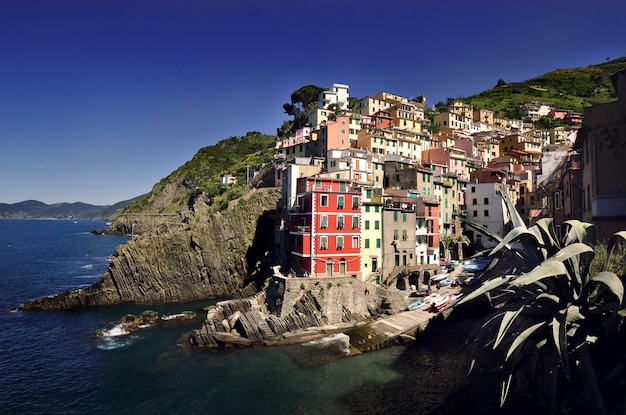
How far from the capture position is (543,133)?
107m

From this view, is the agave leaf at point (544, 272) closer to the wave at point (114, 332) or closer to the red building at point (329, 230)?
the red building at point (329, 230)

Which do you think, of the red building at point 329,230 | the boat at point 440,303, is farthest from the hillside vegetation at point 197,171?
the boat at point 440,303

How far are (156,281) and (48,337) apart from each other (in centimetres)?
1682

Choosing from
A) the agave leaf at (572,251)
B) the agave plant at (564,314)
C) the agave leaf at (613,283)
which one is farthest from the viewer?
the agave leaf at (572,251)

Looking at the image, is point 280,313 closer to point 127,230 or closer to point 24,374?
point 24,374

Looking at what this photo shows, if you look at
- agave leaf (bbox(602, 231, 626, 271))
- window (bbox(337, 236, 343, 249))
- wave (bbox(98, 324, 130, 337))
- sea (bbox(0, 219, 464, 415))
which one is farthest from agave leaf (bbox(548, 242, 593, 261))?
wave (bbox(98, 324, 130, 337))

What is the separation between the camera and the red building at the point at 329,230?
4272cm

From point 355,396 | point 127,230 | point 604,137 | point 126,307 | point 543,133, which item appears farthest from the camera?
point 127,230

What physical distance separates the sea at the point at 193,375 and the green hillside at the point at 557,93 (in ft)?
459

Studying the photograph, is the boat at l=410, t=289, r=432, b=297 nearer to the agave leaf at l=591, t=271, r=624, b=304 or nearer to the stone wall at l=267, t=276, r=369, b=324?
the stone wall at l=267, t=276, r=369, b=324

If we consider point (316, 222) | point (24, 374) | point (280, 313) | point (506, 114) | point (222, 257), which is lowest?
point (24, 374)

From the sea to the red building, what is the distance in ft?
31.5

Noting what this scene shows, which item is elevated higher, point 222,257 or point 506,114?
point 506,114

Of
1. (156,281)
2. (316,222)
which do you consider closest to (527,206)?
(316,222)
